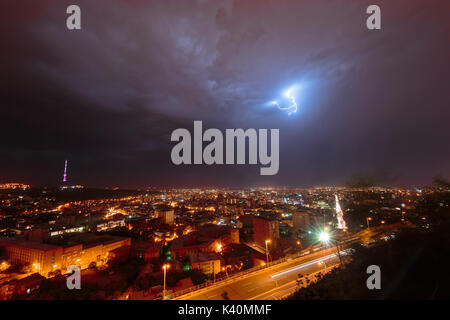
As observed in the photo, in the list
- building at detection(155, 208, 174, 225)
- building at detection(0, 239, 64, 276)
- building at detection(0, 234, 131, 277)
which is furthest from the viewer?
building at detection(155, 208, 174, 225)

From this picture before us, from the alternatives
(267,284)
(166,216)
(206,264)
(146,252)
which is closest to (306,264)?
(267,284)

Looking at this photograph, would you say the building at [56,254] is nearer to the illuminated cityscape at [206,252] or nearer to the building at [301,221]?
the illuminated cityscape at [206,252]

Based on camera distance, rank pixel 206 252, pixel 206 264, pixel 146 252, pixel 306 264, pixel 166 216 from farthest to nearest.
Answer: pixel 166 216
pixel 146 252
pixel 206 252
pixel 206 264
pixel 306 264

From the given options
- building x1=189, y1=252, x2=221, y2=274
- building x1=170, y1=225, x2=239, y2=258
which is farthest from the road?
building x1=170, y1=225, x2=239, y2=258

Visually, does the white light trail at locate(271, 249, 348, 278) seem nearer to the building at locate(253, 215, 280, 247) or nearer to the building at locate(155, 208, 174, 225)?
the building at locate(253, 215, 280, 247)

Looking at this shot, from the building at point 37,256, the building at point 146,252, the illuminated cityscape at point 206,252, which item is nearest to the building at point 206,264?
the illuminated cityscape at point 206,252

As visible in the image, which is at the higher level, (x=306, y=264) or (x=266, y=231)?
(x=306, y=264)

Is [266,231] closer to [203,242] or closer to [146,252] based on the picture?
[203,242]

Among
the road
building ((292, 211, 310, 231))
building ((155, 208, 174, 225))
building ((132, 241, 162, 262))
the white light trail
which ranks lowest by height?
building ((155, 208, 174, 225))
